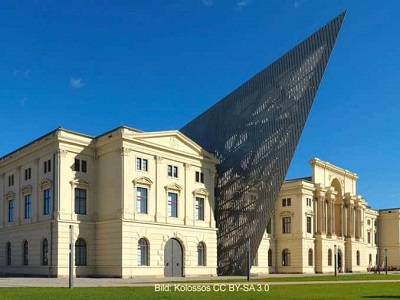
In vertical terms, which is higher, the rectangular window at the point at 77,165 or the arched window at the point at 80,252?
the rectangular window at the point at 77,165

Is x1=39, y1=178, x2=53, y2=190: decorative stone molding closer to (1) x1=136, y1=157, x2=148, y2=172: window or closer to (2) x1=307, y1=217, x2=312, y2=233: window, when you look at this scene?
(1) x1=136, y1=157, x2=148, y2=172: window

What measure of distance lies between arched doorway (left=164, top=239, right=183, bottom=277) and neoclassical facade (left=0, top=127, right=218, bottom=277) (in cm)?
10

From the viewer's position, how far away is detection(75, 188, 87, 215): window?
50.8 meters

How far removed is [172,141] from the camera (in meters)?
55.0

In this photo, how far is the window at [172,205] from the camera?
5412cm

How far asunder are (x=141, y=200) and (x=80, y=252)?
7.59m

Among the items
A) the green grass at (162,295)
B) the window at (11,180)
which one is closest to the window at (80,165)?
the window at (11,180)

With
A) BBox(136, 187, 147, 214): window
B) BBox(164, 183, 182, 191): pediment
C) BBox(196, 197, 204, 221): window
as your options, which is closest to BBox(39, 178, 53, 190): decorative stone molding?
BBox(136, 187, 147, 214): window

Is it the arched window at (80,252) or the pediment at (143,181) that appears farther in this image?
the pediment at (143,181)

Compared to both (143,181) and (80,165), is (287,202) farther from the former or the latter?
(80,165)

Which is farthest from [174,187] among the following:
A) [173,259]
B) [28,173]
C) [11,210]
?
[11,210]

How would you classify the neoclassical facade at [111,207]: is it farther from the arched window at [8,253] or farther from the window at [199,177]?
the arched window at [8,253]

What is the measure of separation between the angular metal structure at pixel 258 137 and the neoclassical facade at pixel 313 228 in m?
9.65

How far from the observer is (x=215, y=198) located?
2463 inches
